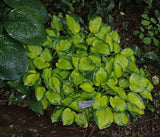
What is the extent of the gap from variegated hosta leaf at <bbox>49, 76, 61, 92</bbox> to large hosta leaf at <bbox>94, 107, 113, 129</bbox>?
1.30 ft

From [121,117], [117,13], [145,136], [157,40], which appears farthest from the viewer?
[117,13]

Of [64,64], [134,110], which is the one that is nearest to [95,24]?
[64,64]

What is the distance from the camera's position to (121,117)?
151 cm

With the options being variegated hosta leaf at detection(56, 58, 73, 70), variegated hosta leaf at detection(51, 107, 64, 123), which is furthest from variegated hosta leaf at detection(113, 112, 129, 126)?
variegated hosta leaf at detection(56, 58, 73, 70)

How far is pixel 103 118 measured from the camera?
56.2 inches

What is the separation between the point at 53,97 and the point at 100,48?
643 millimetres

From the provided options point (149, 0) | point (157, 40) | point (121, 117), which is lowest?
point (121, 117)

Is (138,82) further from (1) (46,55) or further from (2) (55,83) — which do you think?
(1) (46,55)

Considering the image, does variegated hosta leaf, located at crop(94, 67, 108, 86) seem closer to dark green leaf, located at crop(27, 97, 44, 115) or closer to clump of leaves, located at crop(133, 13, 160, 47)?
dark green leaf, located at crop(27, 97, 44, 115)

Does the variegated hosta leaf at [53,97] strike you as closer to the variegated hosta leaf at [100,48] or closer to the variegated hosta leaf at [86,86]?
the variegated hosta leaf at [86,86]

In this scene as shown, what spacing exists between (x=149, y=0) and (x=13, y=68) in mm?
2087

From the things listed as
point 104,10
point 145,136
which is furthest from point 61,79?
point 104,10

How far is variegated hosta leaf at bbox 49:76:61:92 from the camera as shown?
4.95ft

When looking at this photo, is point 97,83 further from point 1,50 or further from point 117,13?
point 117,13
